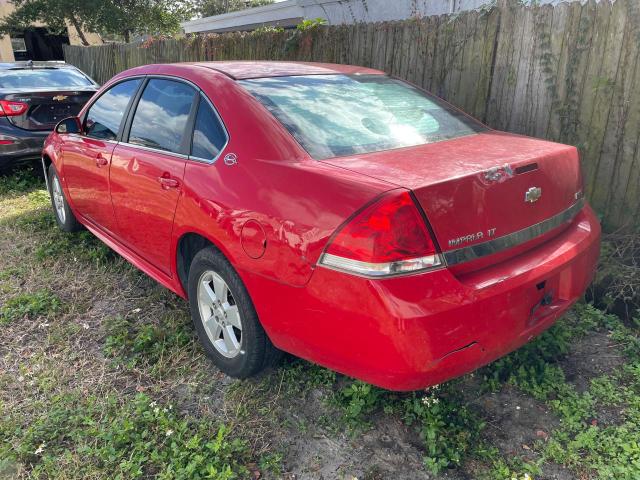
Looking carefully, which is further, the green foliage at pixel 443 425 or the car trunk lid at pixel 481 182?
the green foliage at pixel 443 425

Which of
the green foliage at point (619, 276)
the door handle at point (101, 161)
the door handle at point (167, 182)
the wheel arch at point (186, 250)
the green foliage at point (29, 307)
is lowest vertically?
the green foliage at point (29, 307)

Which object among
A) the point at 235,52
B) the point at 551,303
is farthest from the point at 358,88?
the point at 235,52

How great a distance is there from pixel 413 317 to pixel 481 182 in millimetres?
641

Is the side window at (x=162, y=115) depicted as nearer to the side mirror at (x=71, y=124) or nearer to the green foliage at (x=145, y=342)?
the side mirror at (x=71, y=124)

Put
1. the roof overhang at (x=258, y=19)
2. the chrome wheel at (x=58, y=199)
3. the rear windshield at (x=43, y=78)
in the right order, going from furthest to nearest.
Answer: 1. the roof overhang at (x=258, y=19)
2. the rear windshield at (x=43, y=78)
3. the chrome wheel at (x=58, y=199)

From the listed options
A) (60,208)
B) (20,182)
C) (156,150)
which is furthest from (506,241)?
(20,182)

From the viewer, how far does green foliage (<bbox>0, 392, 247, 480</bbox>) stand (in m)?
2.32

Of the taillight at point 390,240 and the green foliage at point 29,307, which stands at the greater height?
the taillight at point 390,240

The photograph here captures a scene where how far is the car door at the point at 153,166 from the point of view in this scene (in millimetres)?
2992

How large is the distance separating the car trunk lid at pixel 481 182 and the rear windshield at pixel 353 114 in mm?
149

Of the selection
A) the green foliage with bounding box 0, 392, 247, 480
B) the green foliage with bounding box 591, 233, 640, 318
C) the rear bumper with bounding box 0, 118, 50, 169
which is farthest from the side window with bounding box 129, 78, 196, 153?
the rear bumper with bounding box 0, 118, 50, 169

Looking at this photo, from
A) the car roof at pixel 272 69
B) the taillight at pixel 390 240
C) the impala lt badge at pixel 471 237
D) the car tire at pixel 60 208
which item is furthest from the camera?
the car tire at pixel 60 208

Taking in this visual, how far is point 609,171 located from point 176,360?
3263 mm

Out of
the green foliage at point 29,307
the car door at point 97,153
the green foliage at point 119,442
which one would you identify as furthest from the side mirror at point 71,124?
the green foliage at point 119,442
